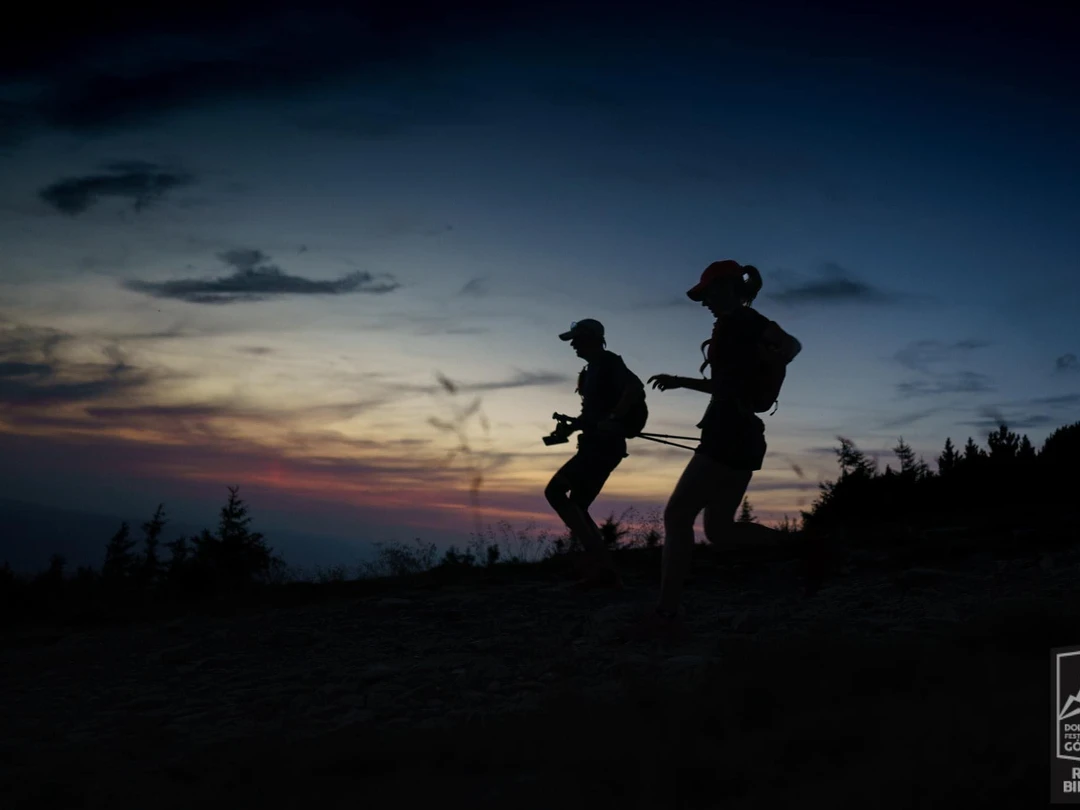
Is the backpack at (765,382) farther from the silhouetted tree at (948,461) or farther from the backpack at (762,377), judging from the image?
the silhouetted tree at (948,461)

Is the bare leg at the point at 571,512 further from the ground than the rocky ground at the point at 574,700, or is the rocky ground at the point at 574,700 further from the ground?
the bare leg at the point at 571,512

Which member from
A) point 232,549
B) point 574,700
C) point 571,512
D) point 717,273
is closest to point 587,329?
point 571,512

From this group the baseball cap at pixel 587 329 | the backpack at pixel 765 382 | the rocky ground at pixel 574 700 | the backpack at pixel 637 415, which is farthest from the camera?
the baseball cap at pixel 587 329

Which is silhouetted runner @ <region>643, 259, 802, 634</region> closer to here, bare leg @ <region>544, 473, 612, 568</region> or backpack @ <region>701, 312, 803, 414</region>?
backpack @ <region>701, 312, 803, 414</region>

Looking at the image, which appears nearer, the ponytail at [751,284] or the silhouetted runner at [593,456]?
the ponytail at [751,284]

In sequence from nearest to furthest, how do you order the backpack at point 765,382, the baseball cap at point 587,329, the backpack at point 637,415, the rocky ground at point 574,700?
1. the rocky ground at point 574,700
2. the backpack at point 765,382
3. the backpack at point 637,415
4. the baseball cap at point 587,329

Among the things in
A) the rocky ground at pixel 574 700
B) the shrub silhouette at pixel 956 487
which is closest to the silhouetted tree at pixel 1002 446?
the shrub silhouette at pixel 956 487

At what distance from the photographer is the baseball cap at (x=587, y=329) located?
9891mm

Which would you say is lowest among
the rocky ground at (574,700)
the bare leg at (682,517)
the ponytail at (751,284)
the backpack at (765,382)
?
the rocky ground at (574,700)

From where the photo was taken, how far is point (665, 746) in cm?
393

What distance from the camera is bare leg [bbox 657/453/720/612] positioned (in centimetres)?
654

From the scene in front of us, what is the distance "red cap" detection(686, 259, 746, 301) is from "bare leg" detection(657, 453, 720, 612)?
1.15 m

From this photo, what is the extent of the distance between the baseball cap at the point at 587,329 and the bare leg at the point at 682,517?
3460mm

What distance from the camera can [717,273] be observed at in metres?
6.69
